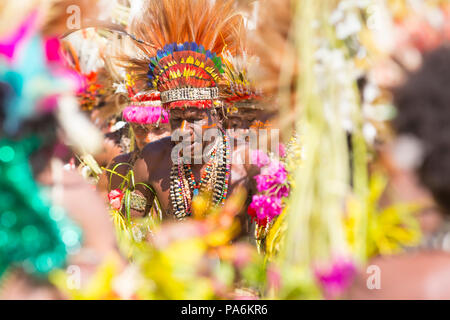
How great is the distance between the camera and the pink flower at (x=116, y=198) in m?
3.66

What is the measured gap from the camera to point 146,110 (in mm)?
4320

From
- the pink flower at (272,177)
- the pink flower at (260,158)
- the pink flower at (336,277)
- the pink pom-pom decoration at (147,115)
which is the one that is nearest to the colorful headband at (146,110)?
the pink pom-pom decoration at (147,115)

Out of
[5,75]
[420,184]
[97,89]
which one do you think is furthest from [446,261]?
[97,89]

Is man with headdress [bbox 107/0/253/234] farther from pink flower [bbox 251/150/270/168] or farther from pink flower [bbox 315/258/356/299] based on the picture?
pink flower [bbox 315/258/356/299]

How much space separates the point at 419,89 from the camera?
3.66ft

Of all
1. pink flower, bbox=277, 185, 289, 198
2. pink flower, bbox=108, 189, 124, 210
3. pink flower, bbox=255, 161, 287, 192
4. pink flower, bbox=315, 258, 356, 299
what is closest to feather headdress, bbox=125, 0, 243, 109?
pink flower, bbox=255, 161, 287, 192

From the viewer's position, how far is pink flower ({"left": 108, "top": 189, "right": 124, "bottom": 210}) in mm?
3664

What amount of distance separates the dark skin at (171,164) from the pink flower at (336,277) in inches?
77.4

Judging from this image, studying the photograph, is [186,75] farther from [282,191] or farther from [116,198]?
[116,198]

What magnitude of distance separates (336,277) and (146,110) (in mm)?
3485

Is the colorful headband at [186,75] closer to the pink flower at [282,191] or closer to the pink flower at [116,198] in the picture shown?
the pink flower at [282,191]

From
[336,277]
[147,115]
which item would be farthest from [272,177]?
[147,115]

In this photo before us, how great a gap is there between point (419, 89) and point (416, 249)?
0.45 m

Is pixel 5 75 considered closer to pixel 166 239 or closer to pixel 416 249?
pixel 166 239
